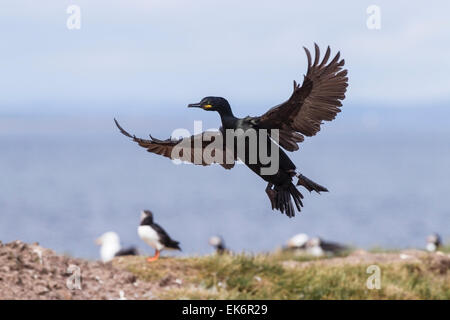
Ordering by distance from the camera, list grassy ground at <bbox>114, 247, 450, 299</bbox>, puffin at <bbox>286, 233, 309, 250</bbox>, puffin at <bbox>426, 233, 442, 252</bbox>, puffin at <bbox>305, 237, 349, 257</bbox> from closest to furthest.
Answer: grassy ground at <bbox>114, 247, 450, 299</bbox> → puffin at <bbox>305, 237, 349, 257</bbox> → puffin at <bbox>426, 233, 442, 252</bbox> → puffin at <bbox>286, 233, 309, 250</bbox>

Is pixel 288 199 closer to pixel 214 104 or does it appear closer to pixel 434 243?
pixel 214 104

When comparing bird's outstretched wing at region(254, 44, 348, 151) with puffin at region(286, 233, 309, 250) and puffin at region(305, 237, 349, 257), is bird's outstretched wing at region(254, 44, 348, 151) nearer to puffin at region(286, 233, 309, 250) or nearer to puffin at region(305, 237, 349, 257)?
puffin at region(305, 237, 349, 257)

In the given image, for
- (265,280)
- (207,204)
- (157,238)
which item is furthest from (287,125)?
(207,204)

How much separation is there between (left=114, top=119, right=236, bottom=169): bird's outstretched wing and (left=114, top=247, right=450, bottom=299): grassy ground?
821 centimetres

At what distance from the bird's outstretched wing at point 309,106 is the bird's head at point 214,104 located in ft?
0.48

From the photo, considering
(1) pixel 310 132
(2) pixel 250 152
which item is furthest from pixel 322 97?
(2) pixel 250 152

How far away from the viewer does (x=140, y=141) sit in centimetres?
327

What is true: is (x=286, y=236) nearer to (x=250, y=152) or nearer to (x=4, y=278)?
(x=4, y=278)

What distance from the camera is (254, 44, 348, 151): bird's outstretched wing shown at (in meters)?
3.00

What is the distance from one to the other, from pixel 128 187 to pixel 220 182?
18061 millimetres

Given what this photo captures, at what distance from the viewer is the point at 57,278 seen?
36.8 ft

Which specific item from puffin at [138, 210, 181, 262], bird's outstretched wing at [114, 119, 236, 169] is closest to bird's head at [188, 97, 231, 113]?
bird's outstretched wing at [114, 119, 236, 169]
